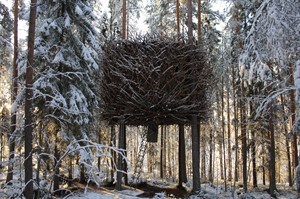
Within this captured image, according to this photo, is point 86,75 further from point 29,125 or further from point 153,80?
point 29,125

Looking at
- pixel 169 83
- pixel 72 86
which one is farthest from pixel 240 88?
pixel 72 86

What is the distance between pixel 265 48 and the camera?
19.3 feet

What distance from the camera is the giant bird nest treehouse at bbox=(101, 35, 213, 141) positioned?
33.7ft

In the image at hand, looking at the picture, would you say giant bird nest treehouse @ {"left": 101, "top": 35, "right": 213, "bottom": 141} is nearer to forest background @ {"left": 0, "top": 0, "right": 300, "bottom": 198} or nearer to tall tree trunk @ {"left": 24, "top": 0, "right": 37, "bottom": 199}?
forest background @ {"left": 0, "top": 0, "right": 300, "bottom": 198}

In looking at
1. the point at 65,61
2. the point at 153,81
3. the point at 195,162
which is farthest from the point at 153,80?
the point at 65,61

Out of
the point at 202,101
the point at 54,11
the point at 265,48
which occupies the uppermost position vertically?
the point at 54,11

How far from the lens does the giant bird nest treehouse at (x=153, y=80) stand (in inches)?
404

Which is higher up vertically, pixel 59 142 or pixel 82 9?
pixel 82 9

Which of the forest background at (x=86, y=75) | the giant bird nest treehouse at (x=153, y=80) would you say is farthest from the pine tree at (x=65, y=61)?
the giant bird nest treehouse at (x=153, y=80)

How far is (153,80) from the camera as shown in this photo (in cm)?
1024

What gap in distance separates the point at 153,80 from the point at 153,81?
36mm

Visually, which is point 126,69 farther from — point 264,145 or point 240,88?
point 264,145

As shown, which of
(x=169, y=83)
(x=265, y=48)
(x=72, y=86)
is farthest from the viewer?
(x=72, y=86)

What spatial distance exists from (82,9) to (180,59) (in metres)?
4.85
